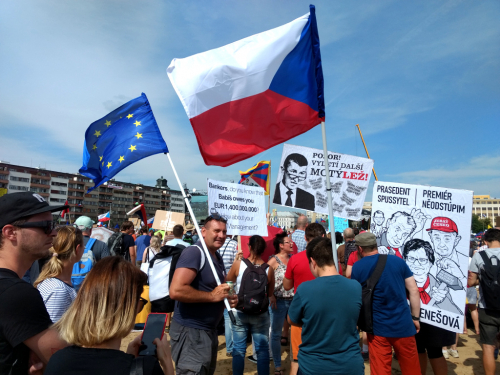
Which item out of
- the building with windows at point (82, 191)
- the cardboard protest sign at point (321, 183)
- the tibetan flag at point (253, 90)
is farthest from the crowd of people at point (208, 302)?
the building with windows at point (82, 191)

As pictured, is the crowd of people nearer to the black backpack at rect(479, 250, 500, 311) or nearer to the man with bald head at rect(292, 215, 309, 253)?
the black backpack at rect(479, 250, 500, 311)

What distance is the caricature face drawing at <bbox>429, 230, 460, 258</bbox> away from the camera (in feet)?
13.9

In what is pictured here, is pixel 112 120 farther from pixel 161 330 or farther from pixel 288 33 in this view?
pixel 161 330

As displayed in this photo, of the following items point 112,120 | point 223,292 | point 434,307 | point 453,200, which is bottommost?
point 434,307

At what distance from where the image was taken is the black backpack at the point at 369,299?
11.7 ft

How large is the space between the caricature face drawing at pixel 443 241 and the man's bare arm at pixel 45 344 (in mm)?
4171

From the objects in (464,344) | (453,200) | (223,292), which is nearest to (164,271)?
(223,292)

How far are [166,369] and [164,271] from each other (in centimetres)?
329

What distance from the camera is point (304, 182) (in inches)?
258

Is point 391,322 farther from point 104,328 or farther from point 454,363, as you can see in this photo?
point 454,363

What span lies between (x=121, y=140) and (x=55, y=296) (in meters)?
2.58

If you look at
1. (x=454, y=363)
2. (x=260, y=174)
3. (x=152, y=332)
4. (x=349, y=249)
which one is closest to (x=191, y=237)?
(x=260, y=174)

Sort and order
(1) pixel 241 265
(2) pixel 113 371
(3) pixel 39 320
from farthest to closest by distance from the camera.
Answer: (1) pixel 241 265, (3) pixel 39 320, (2) pixel 113 371

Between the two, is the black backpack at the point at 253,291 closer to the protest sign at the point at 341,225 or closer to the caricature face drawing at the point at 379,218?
the caricature face drawing at the point at 379,218
